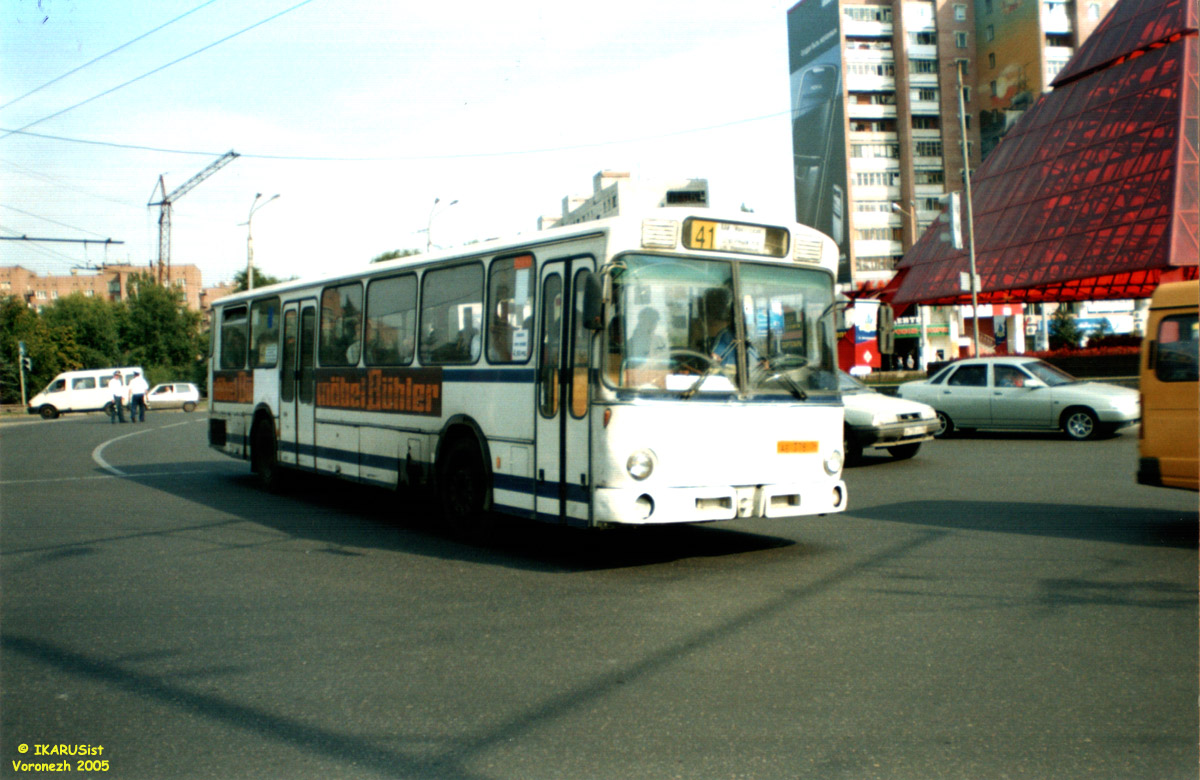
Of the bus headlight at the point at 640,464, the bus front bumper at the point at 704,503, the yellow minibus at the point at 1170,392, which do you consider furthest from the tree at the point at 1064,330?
the bus headlight at the point at 640,464

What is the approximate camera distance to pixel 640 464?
24.4ft

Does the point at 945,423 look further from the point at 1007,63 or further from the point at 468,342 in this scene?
the point at 1007,63

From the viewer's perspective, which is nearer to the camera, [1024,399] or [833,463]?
[833,463]

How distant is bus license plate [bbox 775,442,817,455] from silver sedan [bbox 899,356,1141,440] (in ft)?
40.7

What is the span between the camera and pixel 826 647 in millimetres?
5504

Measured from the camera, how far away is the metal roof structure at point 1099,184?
41.8 m

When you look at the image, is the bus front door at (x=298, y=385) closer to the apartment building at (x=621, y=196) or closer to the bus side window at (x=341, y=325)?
the bus side window at (x=341, y=325)

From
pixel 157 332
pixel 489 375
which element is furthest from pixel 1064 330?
pixel 489 375

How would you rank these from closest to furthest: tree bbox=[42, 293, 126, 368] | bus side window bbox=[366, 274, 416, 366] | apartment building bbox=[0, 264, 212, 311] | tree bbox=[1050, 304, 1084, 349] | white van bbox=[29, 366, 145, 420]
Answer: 1. bus side window bbox=[366, 274, 416, 366]
2. white van bbox=[29, 366, 145, 420]
3. tree bbox=[1050, 304, 1084, 349]
4. tree bbox=[42, 293, 126, 368]
5. apartment building bbox=[0, 264, 212, 311]

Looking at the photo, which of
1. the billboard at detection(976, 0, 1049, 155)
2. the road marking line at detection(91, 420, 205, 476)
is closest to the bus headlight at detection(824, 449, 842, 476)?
the road marking line at detection(91, 420, 205, 476)

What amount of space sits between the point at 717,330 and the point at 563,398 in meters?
1.28

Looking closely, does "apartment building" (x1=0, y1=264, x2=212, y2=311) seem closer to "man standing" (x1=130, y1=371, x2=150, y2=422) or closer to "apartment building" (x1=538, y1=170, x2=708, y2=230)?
"apartment building" (x1=538, y1=170, x2=708, y2=230)

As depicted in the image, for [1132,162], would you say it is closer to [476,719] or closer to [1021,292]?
[1021,292]

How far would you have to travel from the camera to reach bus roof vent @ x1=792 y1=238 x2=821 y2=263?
845cm
